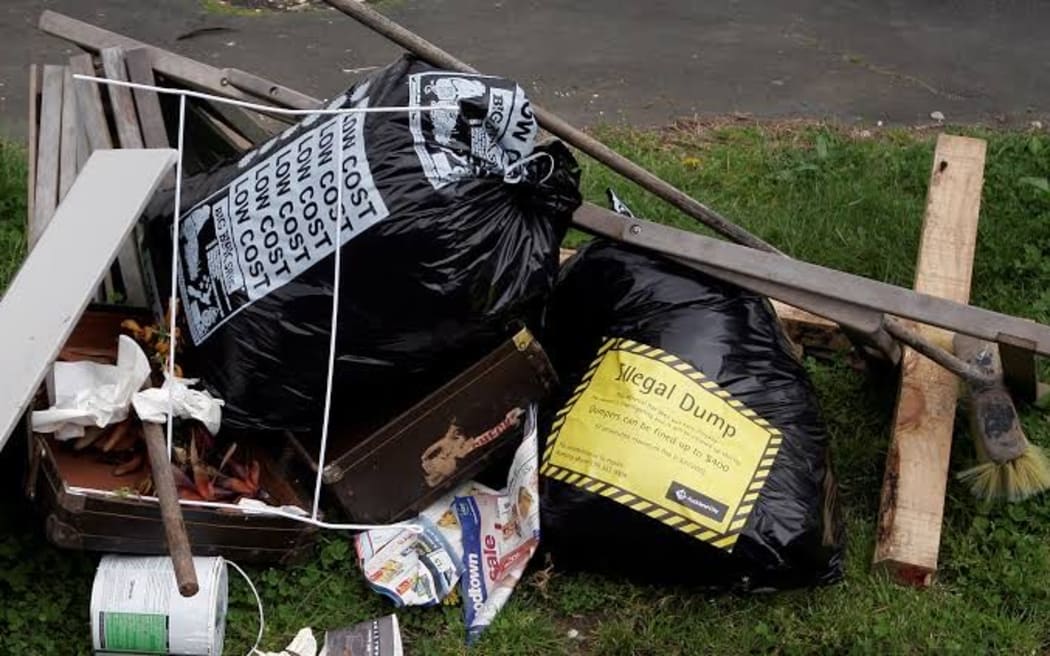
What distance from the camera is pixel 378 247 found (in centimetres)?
249

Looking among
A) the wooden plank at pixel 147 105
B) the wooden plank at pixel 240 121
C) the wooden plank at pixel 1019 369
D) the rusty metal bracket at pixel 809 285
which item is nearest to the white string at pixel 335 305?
the rusty metal bracket at pixel 809 285

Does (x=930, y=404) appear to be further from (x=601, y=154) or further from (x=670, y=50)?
(x=670, y=50)

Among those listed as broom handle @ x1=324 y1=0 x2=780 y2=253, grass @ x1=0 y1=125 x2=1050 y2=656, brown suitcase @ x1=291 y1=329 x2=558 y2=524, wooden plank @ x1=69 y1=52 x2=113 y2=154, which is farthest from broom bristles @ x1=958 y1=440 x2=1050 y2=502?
wooden plank @ x1=69 y1=52 x2=113 y2=154

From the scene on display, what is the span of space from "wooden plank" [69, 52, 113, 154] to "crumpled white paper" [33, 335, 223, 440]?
0.75 meters

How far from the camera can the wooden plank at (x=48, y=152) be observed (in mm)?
2975

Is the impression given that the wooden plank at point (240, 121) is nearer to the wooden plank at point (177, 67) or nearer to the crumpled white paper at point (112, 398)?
the wooden plank at point (177, 67)

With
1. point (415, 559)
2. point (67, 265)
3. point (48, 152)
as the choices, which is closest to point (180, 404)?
point (67, 265)

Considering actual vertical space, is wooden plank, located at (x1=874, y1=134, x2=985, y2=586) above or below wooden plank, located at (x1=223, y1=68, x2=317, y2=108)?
below

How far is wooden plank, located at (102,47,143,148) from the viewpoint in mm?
3113

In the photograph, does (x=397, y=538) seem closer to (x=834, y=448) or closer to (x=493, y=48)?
(x=834, y=448)

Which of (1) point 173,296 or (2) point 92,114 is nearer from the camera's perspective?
(1) point 173,296

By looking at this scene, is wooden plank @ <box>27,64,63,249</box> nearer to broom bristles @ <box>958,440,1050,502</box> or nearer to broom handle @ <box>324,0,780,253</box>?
broom handle @ <box>324,0,780,253</box>

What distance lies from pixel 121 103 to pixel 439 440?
122 centimetres

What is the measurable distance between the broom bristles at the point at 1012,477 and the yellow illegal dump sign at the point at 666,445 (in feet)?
1.91
